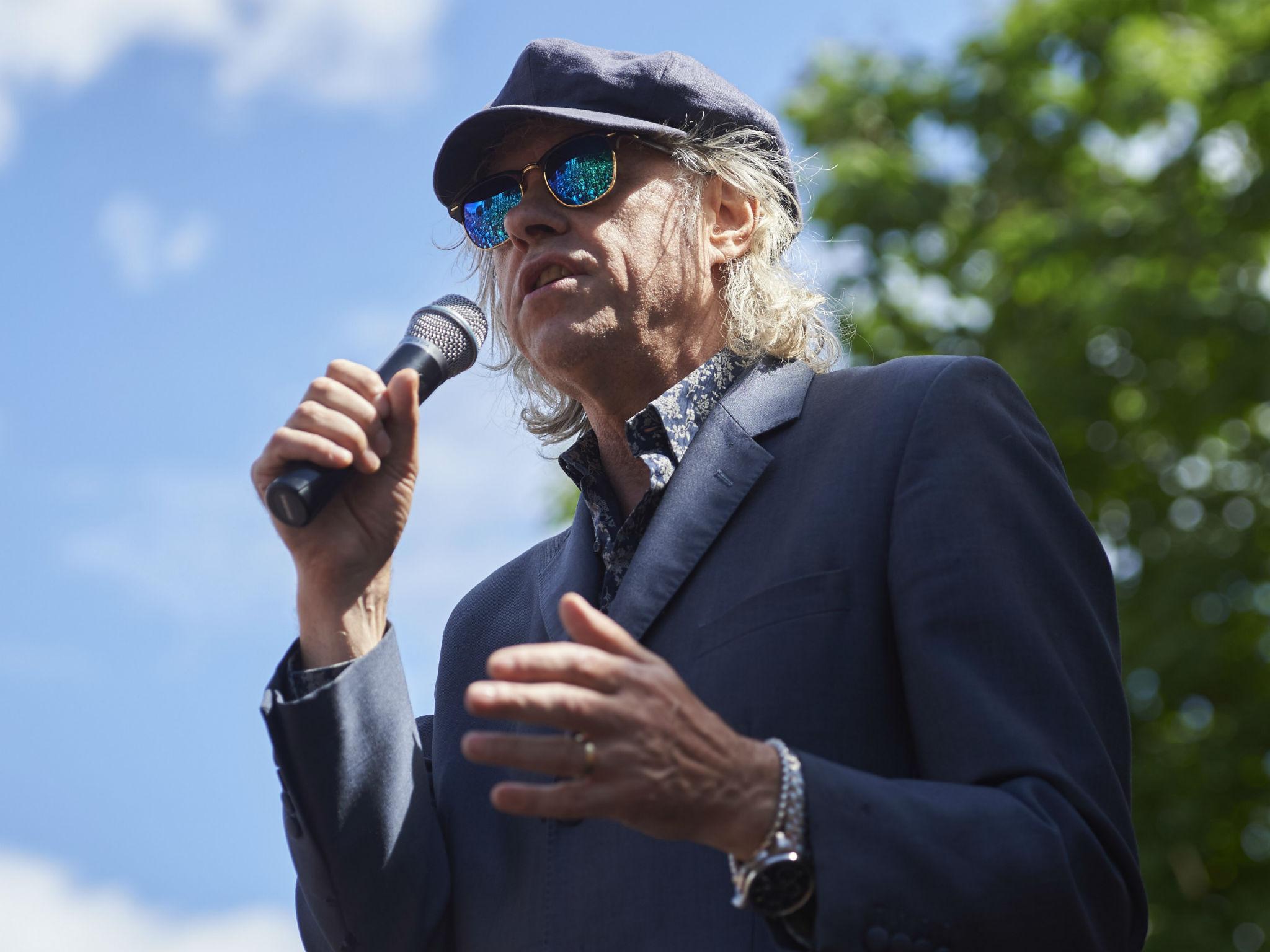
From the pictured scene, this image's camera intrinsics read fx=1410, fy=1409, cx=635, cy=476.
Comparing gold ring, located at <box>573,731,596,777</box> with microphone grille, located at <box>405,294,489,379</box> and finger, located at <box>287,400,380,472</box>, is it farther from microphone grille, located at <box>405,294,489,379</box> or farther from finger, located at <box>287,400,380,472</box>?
microphone grille, located at <box>405,294,489,379</box>

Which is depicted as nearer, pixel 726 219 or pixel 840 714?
pixel 840 714

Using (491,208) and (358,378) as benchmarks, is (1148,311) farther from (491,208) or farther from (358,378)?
(358,378)

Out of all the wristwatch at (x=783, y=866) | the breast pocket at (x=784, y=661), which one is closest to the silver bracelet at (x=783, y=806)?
the wristwatch at (x=783, y=866)

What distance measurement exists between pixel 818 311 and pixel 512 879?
5.98 feet

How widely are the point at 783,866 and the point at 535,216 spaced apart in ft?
6.02

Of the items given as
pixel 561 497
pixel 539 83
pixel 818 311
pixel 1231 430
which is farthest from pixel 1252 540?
pixel 539 83

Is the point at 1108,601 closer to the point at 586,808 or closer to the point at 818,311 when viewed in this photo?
the point at 586,808

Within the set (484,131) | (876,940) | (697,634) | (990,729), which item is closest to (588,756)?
(876,940)

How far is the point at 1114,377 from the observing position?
10492 mm

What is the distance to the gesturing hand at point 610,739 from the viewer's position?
171 centimetres

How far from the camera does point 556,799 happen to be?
5.62 ft

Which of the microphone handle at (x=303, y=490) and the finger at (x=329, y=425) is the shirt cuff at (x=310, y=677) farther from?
the finger at (x=329, y=425)

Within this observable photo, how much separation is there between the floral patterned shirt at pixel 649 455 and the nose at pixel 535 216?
1.54 feet

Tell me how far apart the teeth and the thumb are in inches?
23.6
